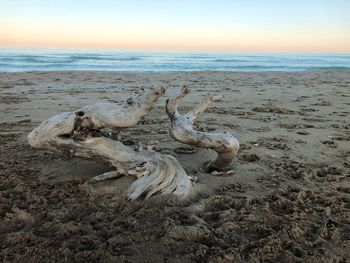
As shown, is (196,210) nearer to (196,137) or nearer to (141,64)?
(196,137)

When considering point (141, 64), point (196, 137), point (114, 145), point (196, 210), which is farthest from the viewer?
point (141, 64)

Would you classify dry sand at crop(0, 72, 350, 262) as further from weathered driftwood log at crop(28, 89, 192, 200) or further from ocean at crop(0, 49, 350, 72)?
ocean at crop(0, 49, 350, 72)

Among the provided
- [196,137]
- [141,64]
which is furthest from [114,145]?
[141,64]

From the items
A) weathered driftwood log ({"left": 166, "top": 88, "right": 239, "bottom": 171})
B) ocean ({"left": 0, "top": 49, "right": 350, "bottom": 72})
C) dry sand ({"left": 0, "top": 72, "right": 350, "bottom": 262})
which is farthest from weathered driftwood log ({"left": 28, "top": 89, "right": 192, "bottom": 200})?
ocean ({"left": 0, "top": 49, "right": 350, "bottom": 72})

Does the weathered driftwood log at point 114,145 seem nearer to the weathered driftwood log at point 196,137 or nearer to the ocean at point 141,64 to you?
the weathered driftwood log at point 196,137

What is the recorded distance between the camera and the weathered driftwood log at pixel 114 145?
10.8ft

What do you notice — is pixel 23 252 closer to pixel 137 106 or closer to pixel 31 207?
pixel 31 207

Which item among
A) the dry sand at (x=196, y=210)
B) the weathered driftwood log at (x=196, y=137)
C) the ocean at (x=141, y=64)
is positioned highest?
the weathered driftwood log at (x=196, y=137)

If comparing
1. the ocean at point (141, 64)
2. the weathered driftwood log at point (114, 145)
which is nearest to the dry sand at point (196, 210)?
the weathered driftwood log at point (114, 145)

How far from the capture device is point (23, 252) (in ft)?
8.21

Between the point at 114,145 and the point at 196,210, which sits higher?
the point at 114,145

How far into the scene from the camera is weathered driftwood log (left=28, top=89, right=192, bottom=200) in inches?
130


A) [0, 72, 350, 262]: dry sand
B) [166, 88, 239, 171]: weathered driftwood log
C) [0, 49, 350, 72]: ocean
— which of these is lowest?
[0, 49, 350, 72]: ocean

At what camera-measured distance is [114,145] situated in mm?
3504
